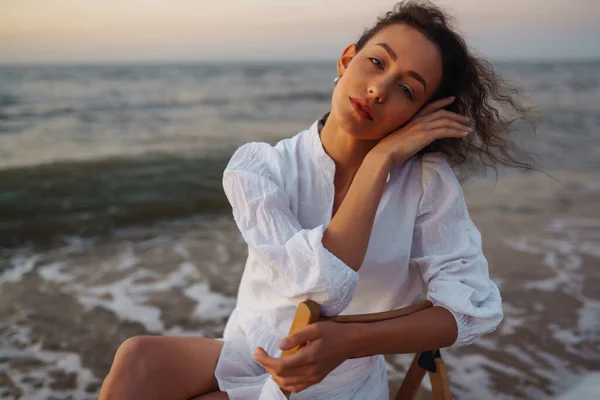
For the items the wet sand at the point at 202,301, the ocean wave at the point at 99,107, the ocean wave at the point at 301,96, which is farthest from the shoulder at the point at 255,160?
the ocean wave at the point at 301,96

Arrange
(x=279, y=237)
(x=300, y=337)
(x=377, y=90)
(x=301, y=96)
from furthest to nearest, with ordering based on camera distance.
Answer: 1. (x=301, y=96)
2. (x=377, y=90)
3. (x=279, y=237)
4. (x=300, y=337)

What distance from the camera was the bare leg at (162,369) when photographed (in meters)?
1.57

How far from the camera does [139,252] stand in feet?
16.3

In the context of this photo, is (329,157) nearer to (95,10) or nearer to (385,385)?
(385,385)

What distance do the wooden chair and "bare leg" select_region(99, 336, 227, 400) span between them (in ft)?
1.27

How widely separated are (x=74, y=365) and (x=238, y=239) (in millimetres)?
2225

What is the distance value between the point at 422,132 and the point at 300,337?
2.38 feet

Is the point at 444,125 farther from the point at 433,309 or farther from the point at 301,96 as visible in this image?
the point at 301,96

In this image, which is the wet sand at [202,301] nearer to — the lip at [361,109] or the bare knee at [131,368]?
the bare knee at [131,368]

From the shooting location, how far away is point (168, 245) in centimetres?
514

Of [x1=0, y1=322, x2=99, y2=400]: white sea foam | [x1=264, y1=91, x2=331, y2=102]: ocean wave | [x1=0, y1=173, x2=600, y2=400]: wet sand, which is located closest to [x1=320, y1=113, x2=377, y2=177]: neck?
[x1=0, y1=173, x2=600, y2=400]: wet sand

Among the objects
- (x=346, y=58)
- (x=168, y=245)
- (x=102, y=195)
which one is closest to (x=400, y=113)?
(x=346, y=58)

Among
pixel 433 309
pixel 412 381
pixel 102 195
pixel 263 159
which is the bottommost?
pixel 102 195

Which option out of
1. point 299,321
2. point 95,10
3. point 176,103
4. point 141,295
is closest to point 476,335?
point 299,321
